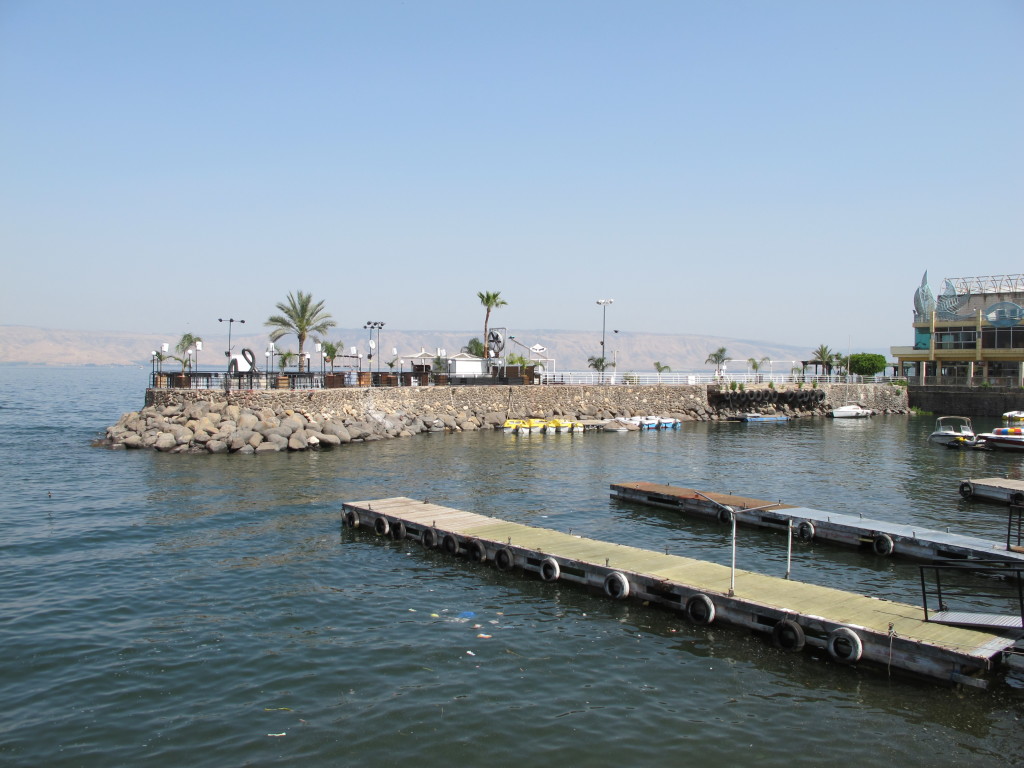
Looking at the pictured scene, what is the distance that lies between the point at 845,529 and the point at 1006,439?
111ft

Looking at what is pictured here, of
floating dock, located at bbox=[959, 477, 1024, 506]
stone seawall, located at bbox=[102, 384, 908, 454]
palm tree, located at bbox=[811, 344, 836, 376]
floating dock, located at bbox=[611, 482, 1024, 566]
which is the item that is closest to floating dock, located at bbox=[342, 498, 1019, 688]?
floating dock, located at bbox=[611, 482, 1024, 566]

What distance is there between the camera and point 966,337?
90.7m

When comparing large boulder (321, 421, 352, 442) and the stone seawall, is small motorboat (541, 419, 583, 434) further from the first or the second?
large boulder (321, 421, 352, 442)

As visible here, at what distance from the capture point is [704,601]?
1720cm

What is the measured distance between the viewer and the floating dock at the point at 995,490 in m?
32.2

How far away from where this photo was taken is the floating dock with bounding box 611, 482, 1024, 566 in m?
22.5

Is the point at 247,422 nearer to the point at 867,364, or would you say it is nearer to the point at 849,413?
the point at 849,413

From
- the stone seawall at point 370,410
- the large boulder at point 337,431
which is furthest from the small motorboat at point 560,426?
the large boulder at point 337,431

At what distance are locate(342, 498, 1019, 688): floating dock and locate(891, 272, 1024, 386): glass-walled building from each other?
8098 cm

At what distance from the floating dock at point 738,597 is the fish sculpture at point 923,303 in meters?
88.2

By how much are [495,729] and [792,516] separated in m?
17.1

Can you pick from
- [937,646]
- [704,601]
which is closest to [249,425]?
[704,601]

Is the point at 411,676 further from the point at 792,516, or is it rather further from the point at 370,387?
the point at 370,387

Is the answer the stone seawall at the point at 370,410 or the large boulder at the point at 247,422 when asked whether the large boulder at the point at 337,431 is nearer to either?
the stone seawall at the point at 370,410
